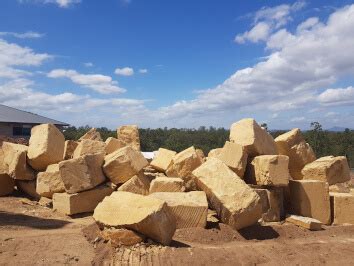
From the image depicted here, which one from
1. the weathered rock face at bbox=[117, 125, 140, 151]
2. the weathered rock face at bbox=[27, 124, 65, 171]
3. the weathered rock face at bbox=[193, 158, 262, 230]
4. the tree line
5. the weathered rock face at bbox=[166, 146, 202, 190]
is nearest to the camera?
the weathered rock face at bbox=[193, 158, 262, 230]

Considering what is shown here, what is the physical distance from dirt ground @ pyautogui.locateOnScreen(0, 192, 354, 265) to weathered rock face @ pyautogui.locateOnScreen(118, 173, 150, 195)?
0.84 metres

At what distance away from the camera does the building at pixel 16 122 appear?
85.1 feet

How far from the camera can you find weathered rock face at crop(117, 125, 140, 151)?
1057cm

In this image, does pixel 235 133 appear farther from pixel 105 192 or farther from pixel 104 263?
pixel 104 263

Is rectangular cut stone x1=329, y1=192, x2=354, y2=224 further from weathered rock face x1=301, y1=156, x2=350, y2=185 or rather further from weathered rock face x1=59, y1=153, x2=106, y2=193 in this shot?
weathered rock face x1=59, y1=153, x2=106, y2=193

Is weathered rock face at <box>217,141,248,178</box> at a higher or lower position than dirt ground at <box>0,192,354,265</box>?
higher

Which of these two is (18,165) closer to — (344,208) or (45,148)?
(45,148)

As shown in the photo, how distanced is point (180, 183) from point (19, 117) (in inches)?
920

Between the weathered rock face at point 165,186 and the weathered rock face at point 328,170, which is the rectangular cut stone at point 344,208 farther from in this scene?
the weathered rock face at point 165,186

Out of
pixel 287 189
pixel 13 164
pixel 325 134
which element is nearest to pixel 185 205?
pixel 287 189

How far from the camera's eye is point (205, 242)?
576cm

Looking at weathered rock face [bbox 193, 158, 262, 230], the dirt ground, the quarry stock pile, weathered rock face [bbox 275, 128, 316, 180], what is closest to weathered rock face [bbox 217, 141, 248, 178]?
the quarry stock pile

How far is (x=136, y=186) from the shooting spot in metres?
7.41

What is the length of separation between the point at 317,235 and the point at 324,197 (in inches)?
39.1
